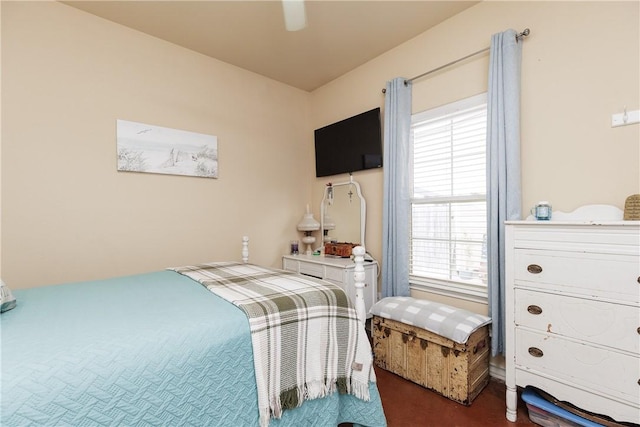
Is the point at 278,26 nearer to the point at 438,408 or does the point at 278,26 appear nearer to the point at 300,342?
the point at 300,342

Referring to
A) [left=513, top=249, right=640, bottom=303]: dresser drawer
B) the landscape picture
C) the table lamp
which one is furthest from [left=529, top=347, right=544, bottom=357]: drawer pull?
the landscape picture

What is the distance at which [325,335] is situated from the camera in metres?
1.45

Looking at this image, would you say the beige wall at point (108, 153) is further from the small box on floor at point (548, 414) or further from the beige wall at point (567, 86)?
the small box on floor at point (548, 414)

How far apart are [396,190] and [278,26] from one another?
1752 millimetres

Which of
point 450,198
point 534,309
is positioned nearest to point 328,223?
point 450,198

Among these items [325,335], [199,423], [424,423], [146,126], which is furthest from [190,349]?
[146,126]


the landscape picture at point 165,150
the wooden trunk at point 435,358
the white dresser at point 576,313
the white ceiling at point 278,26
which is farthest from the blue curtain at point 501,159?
the landscape picture at point 165,150

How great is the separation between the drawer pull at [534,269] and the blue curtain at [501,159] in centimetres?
34

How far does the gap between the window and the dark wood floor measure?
0.69 m

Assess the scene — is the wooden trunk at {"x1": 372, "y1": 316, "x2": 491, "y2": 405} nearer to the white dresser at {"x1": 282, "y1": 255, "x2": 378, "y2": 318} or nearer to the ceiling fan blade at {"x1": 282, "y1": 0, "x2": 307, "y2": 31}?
the white dresser at {"x1": 282, "y1": 255, "x2": 378, "y2": 318}

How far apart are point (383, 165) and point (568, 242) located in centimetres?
161

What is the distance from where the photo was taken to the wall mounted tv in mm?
2988

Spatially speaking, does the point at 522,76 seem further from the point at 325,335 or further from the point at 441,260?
the point at 325,335

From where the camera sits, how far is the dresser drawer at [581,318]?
4.54 ft
